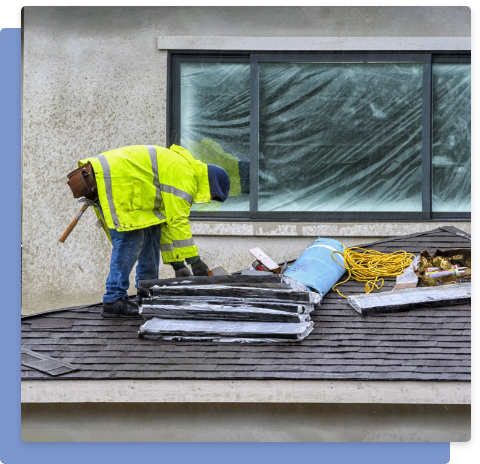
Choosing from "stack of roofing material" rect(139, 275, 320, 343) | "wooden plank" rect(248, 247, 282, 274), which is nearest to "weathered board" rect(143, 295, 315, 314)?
"stack of roofing material" rect(139, 275, 320, 343)

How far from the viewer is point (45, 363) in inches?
129

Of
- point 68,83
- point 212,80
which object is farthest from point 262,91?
point 68,83

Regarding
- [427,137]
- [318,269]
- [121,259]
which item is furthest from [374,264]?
[121,259]

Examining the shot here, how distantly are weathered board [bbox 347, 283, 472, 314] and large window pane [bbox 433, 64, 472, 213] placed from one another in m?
1.77

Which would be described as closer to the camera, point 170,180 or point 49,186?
point 170,180

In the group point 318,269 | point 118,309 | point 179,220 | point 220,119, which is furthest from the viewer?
point 220,119

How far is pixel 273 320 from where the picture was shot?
3.54 metres

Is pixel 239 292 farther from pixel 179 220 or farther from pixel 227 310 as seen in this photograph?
pixel 179 220

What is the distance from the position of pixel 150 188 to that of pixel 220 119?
176 centimetres

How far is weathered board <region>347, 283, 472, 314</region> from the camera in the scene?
3.76 meters

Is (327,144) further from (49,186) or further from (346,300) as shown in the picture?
(49,186)

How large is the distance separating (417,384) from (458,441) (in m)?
0.55

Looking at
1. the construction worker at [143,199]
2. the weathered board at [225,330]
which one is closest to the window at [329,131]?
the construction worker at [143,199]

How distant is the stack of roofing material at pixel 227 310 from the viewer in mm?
3465
